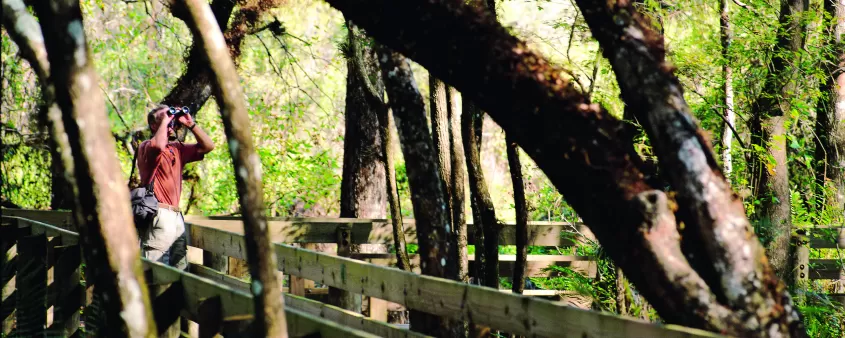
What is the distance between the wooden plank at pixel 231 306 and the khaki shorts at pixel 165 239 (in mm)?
1938

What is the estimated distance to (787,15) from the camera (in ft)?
26.6

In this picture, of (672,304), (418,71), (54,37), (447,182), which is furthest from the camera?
(418,71)

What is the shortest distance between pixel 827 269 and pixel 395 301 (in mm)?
6289

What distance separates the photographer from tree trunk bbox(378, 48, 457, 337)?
5.27m

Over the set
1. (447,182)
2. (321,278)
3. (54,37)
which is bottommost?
(321,278)

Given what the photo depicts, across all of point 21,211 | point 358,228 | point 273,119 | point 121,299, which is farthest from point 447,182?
point 273,119

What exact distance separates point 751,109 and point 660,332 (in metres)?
5.89

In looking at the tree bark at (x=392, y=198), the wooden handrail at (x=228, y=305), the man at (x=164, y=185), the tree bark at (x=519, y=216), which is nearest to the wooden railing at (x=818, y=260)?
the tree bark at (x=519, y=216)

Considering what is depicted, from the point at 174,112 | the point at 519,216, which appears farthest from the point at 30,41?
the point at 519,216

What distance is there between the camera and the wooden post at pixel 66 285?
554 centimetres

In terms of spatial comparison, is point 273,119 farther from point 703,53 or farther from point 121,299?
point 121,299

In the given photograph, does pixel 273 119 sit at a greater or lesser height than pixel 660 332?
greater

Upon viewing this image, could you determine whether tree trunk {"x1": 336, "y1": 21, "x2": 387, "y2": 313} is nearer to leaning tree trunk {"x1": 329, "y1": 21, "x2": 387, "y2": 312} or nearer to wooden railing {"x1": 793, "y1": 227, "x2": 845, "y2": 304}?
leaning tree trunk {"x1": 329, "y1": 21, "x2": 387, "y2": 312}

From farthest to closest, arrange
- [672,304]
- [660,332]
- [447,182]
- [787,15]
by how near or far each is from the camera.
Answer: [787,15]
[447,182]
[672,304]
[660,332]
